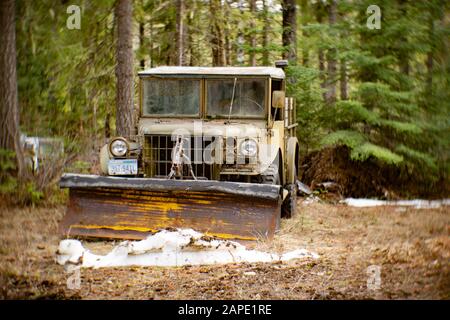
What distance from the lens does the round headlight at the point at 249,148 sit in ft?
24.2

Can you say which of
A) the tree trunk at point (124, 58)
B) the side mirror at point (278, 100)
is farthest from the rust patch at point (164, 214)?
the tree trunk at point (124, 58)

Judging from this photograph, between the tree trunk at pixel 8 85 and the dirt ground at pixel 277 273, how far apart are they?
7.92ft

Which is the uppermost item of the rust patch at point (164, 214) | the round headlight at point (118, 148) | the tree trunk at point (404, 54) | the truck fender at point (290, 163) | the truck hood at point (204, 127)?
the tree trunk at point (404, 54)

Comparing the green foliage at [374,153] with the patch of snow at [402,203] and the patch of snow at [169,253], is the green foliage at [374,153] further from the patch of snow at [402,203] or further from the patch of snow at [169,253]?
the patch of snow at [169,253]

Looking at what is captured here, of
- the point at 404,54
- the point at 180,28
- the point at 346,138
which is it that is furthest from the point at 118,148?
the point at 404,54

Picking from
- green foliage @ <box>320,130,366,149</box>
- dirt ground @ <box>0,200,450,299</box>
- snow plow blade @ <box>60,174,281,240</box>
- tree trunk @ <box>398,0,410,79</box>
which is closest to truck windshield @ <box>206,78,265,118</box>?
snow plow blade @ <box>60,174,281,240</box>

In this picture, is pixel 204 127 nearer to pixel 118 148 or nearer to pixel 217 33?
pixel 118 148

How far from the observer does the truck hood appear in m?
7.51

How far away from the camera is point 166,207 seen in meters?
6.79

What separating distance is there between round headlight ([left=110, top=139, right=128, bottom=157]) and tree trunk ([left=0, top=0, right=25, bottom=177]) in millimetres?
2744

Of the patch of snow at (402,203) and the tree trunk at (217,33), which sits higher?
the tree trunk at (217,33)

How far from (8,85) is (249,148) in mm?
4889

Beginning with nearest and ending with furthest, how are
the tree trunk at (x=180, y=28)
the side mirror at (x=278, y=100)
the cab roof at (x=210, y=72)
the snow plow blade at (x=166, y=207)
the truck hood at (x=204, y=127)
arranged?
the snow plow blade at (x=166, y=207), the truck hood at (x=204, y=127), the side mirror at (x=278, y=100), the cab roof at (x=210, y=72), the tree trunk at (x=180, y=28)
